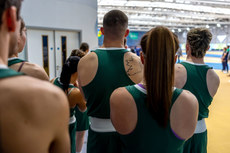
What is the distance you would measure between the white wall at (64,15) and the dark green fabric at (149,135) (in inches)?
149

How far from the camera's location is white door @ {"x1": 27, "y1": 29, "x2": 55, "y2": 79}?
4387mm

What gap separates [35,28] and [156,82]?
4.01 metres

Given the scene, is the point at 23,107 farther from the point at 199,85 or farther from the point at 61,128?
the point at 199,85

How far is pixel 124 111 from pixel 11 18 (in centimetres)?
62

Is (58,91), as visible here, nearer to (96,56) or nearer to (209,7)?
(96,56)

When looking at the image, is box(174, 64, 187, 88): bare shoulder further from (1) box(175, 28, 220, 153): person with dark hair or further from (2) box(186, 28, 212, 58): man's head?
(2) box(186, 28, 212, 58): man's head

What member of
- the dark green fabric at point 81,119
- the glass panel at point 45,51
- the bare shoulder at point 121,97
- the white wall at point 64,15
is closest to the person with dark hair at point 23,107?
the bare shoulder at point 121,97

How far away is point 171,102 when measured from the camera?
980mm

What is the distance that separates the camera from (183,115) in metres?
0.99

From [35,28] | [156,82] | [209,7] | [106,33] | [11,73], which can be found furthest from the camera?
[209,7]

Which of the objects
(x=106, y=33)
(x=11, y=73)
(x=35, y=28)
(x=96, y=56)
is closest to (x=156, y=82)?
(x=11, y=73)

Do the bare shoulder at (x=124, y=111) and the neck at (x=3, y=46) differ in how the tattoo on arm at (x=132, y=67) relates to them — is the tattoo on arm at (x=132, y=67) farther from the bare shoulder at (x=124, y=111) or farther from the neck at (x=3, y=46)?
the neck at (x=3, y=46)

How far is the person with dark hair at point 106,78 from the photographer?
1557 millimetres

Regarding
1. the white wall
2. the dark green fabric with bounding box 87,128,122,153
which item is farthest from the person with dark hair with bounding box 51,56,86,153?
the white wall
